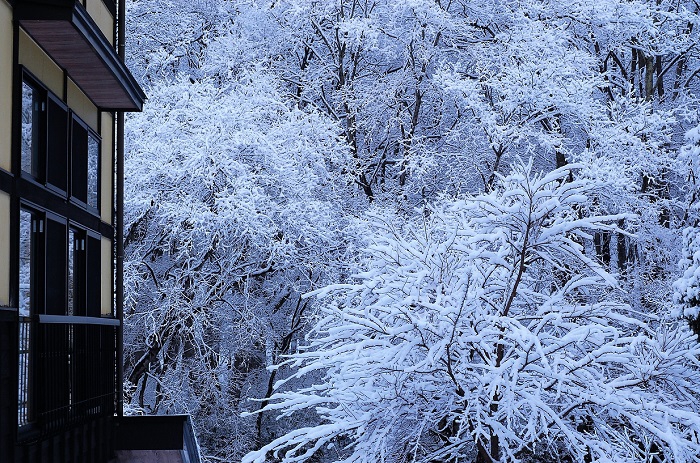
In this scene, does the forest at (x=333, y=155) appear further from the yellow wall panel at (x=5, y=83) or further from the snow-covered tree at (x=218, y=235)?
the yellow wall panel at (x=5, y=83)

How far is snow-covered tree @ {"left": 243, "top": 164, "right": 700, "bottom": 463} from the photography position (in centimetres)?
767

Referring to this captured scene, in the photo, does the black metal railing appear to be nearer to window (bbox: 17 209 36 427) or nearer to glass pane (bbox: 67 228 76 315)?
window (bbox: 17 209 36 427)

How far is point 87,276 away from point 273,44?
11.7 meters

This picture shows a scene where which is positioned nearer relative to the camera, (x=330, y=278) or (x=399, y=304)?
(x=399, y=304)

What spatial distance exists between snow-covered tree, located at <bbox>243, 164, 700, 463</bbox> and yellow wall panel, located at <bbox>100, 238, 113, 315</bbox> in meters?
4.56

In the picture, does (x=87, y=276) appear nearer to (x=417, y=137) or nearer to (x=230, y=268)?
(x=230, y=268)

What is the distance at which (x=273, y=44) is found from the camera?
22109 mm

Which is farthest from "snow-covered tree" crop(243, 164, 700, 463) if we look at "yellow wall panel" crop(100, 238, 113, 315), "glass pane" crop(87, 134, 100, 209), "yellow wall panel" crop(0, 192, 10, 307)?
"yellow wall panel" crop(100, 238, 113, 315)

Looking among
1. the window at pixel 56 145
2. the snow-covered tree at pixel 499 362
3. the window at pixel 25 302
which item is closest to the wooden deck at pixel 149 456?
the window at pixel 25 302

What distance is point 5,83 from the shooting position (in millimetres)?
8234

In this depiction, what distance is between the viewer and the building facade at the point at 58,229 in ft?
27.0

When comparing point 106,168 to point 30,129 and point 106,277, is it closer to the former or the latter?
point 106,277

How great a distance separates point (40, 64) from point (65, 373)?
291cm

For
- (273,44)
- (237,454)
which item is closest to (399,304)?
(237,454)
